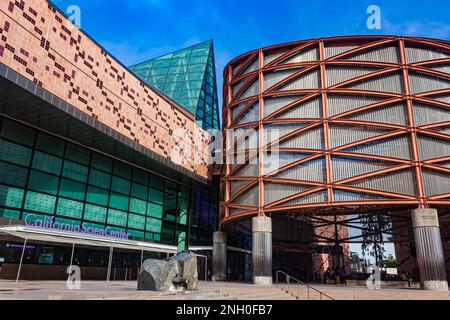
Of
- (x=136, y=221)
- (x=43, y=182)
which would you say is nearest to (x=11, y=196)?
(x=43, y=182)

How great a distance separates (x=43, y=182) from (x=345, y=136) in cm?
2446

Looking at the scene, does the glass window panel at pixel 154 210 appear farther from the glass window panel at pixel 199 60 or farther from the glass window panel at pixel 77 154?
the glass window panel at pixel 199 60

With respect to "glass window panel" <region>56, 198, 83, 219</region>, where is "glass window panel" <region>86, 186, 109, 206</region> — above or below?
above

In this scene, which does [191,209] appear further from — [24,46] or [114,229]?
[24,46]

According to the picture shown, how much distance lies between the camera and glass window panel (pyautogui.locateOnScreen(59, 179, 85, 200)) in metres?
27.4

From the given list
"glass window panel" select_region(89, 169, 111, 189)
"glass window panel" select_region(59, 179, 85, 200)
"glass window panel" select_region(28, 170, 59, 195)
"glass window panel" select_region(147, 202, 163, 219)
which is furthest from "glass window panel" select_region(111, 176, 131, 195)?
"glass window panel" select_region(28, 170, 59, 195)

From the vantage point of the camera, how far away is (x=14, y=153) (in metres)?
24.2

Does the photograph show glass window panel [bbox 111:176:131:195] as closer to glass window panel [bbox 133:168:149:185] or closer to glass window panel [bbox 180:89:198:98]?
glass window panel [bbox 133:168:149:185]

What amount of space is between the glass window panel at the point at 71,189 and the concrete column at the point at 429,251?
26.5 metres

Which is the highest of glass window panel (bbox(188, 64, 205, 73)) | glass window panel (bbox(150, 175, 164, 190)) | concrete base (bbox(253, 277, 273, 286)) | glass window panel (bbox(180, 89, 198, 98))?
glass window panel (bbox(188, 64, 205, 73))

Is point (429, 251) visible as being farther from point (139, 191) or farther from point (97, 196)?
point (97, 196)

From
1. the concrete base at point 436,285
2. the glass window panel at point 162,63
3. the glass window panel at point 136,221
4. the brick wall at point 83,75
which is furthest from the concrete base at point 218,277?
the glass window panel at point 162,63

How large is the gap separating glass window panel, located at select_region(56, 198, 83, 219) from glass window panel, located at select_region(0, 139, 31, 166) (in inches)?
159

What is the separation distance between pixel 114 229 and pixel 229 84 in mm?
20098
